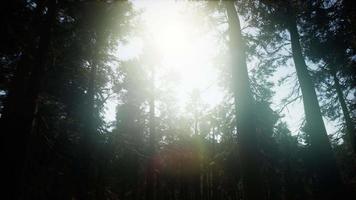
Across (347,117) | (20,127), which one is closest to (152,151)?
(20,127)

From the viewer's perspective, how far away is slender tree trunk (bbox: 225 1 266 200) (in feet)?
24.5

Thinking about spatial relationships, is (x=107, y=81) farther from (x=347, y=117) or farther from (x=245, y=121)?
(x=347, y=117)

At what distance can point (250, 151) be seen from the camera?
776cm

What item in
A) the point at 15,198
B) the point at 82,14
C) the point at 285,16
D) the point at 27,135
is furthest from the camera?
the point at 285,16

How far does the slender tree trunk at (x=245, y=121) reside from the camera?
7.48 metres

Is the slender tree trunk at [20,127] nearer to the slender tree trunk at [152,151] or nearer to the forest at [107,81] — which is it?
the forest at [107,81]

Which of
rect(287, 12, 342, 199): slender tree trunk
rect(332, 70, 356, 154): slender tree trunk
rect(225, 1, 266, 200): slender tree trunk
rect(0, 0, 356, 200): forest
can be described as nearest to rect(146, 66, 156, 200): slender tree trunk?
rect(0, 0, 356, 200): forest

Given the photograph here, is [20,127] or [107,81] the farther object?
[107,81]

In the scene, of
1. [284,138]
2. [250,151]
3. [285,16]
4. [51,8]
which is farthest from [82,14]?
[284,138]

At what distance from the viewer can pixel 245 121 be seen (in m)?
8.06

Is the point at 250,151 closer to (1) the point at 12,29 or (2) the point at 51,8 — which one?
(2) the point at 51,8

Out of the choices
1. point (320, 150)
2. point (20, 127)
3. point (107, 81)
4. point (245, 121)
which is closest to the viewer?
point (20, 127)

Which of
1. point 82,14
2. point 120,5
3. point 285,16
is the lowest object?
point 82,14

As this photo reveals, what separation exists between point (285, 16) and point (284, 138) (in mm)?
25748
